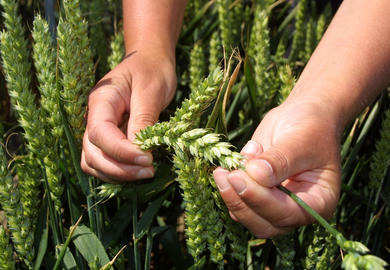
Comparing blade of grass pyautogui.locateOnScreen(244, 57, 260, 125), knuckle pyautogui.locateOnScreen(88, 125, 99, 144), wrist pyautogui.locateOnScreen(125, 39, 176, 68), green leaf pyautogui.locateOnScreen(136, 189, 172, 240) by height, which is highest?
wrist pyautogui.locateOnScreen(125, 39, 176, 68)

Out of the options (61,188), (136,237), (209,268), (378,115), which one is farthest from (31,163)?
(378,115)

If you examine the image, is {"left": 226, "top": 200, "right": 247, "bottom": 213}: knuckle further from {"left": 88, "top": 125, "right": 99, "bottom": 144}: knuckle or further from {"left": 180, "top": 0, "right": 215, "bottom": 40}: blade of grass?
{"left": 180, "top": 0, "right": 215, "bottom": 40}: blade of grass

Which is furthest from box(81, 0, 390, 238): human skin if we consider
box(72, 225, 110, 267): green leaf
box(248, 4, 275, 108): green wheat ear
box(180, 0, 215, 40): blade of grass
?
box(180, 0, 215, 40): blade of grass

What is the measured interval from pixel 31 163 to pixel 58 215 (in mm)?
106

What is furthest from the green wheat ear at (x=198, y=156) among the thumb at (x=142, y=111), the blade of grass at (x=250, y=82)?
the blade of grass at (x=250, y=82)

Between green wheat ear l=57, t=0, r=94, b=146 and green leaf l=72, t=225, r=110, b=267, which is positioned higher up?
green wheat ear l=57, t=0, r=94, b=146

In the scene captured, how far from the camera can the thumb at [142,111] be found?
0.81 m

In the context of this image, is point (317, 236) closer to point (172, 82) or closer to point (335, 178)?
point (335, 178)

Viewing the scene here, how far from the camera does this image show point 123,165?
2.53 feet

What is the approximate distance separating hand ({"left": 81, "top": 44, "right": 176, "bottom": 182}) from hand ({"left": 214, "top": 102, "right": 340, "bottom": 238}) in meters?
0.18

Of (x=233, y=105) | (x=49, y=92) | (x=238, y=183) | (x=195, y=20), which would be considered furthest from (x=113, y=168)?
(x=195, y=20)

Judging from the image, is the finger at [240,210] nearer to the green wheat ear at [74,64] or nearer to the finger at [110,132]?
the finger at [110,132]

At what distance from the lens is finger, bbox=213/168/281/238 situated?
63cm

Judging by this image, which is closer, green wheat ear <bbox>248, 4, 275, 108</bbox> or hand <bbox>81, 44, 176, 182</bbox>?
hand <bbox>81, 44, 176, 182</bbox>
